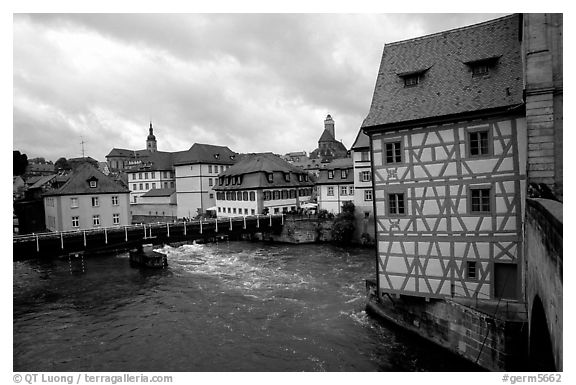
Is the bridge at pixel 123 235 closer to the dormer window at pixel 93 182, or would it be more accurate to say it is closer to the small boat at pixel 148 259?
the small boat at pixel 148 259

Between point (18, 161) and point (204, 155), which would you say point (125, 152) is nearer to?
point (204, 155)

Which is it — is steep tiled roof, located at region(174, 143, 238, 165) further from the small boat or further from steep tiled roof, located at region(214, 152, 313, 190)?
the small boat

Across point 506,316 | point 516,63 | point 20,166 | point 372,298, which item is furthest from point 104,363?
point 20,166

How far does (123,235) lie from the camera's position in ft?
82.0

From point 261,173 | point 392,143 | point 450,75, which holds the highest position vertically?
point 450,75

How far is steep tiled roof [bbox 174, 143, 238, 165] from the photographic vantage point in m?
49.4

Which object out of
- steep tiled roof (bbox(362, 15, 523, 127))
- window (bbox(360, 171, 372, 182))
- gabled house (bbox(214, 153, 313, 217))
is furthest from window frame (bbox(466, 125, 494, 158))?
gabled house (bbox(214, 153, 313, 217))

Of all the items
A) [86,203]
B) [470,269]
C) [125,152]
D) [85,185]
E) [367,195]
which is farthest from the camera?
[125,152]

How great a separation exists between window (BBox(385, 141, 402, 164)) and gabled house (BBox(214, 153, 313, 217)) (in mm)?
24526

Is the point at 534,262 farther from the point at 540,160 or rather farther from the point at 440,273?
the point at 440,273

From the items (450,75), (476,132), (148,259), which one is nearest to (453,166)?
(476,132)

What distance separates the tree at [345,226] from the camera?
3102cm

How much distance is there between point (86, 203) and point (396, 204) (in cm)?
2690

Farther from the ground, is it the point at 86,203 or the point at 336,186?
the point at 336,186
